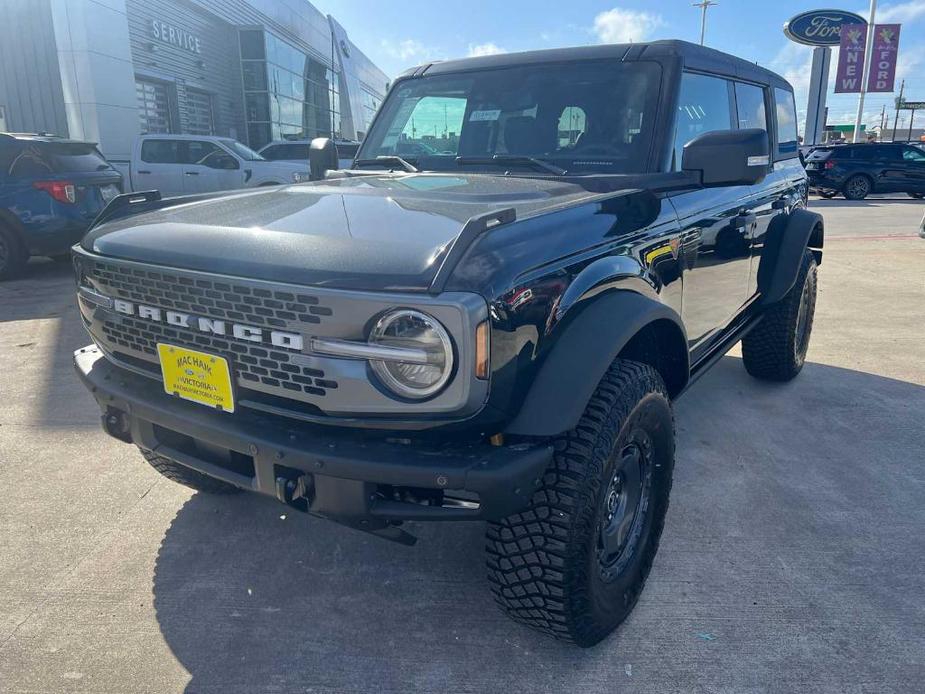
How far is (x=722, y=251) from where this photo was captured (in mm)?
3256

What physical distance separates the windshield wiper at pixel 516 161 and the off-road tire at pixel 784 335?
2.04 meters

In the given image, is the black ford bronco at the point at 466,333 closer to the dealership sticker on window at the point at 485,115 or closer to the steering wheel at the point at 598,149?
the steering wheel at the point at 598,149

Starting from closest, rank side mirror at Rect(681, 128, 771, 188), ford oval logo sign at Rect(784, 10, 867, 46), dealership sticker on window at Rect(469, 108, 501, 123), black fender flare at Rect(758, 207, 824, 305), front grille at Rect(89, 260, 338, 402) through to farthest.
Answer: front grille at Rect(89, 260, 338, 402) < side mirror at Rect(681, 128, 771, 188) < dealership sticker on window at Rect(469, 108, 501, 123) < black fender flare at Rect(758, 207, 824, 305) < ford oval logo sign at Rect(784, 10, 867, 46)

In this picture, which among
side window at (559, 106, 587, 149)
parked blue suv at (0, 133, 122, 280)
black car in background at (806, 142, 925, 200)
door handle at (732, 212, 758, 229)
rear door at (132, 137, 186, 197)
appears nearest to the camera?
side window at (559, 106, 587, 149)

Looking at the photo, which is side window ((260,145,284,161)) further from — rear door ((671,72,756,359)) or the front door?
rear door ((671,72,756,359))

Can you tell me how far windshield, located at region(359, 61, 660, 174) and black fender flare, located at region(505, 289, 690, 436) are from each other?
3.23ft

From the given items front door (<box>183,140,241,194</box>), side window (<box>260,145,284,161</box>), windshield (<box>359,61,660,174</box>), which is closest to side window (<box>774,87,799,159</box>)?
windshield (<box>359,61,660,174</box>)

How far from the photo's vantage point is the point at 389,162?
3420 mm

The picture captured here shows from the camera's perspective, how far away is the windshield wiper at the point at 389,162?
3.32 metres

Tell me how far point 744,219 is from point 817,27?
34.2m

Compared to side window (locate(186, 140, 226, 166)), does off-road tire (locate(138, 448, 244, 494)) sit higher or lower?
lower

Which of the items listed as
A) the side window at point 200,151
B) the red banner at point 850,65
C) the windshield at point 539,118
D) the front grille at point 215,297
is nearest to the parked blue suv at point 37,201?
the side window at point 200,151

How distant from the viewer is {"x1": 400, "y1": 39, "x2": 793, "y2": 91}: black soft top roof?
3035mm

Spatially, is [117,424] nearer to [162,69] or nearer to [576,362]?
[576,362]
